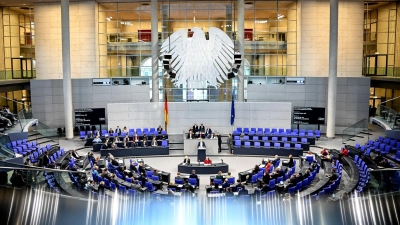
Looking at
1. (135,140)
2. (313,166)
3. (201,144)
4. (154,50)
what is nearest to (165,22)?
(154,50)

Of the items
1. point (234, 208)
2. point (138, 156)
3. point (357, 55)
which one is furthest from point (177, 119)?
point (234, 208)

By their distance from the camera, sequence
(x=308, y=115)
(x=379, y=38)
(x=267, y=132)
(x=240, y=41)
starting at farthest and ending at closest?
(x=379, y=38) < (x=240, y=41) < (x=308, y=115) < (x=267, y=132)

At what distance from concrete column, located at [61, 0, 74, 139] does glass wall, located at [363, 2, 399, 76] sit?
22.3 meters

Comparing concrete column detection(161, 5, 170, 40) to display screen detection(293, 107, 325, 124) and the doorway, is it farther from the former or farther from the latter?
Answer: the doorway

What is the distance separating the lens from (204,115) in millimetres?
26984

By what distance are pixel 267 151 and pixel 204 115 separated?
583 centimetres

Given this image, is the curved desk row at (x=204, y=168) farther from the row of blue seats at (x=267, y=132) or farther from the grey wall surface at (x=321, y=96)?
the grey wall surface at (x=321, y=96)

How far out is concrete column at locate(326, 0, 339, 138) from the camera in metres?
26.0

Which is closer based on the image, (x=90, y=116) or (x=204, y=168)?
(x=204, y=168)

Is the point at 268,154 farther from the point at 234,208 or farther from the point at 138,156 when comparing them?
the point at 234,208

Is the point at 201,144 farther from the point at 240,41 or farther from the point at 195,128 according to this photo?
the point at 240,41

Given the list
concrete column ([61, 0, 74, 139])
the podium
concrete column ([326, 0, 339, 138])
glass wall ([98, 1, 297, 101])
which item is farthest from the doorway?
concrete column ([326, 0, 339, 138])

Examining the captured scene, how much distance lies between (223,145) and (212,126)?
89.1 inches

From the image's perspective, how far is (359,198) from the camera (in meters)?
9.72
